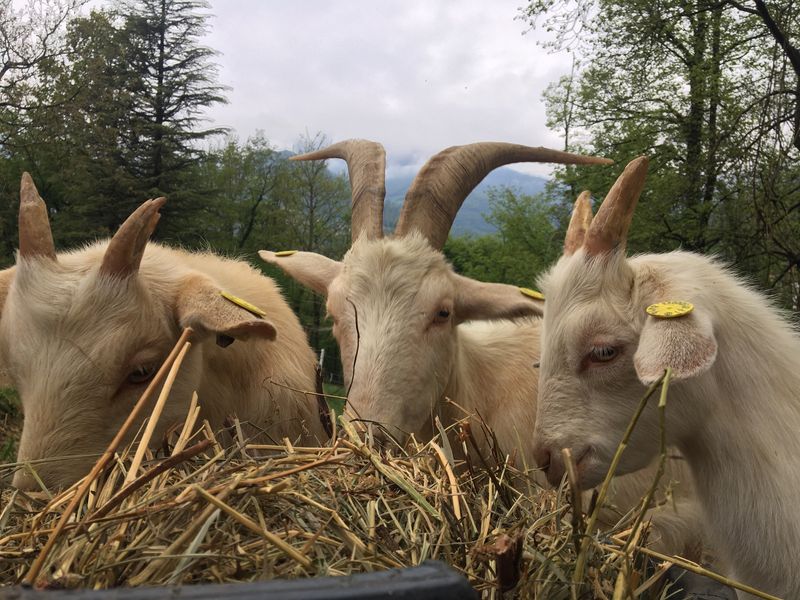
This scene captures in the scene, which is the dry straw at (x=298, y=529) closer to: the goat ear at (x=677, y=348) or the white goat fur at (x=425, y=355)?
the goat ear at (x=677, y=348)

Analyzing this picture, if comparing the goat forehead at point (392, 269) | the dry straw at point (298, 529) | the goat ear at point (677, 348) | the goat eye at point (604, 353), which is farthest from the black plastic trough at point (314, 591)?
the goat forehead at point (392, 269)

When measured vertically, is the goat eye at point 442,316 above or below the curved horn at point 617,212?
below

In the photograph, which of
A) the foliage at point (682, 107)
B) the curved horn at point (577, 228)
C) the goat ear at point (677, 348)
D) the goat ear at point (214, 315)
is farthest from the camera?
the foliage at point (682, 107)

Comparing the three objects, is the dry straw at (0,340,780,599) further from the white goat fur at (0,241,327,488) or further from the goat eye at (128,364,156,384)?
the goat eye at (128,364,156,384)

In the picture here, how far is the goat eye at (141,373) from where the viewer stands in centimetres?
288

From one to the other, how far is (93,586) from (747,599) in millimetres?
2545

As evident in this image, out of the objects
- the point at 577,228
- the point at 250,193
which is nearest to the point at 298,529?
the point at 577,228

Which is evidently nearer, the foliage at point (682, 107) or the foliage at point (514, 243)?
the foliage at point (682, 107)

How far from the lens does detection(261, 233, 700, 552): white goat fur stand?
131 inches

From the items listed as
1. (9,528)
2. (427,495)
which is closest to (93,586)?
(9,528)

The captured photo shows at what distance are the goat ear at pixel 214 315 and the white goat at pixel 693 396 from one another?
4.45 ft

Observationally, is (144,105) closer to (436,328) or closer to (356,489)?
(436,328)

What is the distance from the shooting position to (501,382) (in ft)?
13.5

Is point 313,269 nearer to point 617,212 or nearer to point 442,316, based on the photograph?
point 442,316
